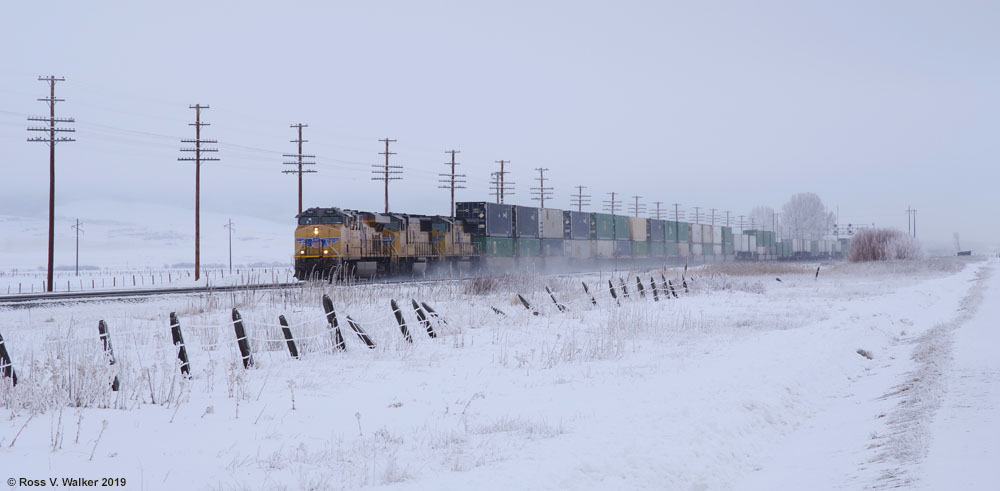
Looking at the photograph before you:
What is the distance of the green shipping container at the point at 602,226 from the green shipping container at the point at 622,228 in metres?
0.83

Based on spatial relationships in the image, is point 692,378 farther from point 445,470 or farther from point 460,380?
point 445,470

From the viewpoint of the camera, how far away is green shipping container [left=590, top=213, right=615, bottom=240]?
54756 millimetres

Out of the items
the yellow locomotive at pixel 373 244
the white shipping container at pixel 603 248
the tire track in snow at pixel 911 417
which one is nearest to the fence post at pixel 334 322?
the tire track in snow at pixel 911 417

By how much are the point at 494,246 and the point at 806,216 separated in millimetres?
135180

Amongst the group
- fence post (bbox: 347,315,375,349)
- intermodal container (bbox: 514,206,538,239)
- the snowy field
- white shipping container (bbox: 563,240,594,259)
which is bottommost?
the snowy field

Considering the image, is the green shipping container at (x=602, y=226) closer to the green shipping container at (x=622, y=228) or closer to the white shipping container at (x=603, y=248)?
the white shipping container at (x=603, y=248)

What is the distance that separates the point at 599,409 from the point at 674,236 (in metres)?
62.6

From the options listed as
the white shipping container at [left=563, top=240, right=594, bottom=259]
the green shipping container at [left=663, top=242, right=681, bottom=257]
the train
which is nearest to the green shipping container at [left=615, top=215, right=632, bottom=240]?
the train

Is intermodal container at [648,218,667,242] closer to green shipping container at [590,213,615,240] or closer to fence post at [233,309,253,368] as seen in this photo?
green shipping container at [590,213,615,240]

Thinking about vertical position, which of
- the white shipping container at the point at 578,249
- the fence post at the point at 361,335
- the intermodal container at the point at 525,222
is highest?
the intermodal container at the point at 525,222

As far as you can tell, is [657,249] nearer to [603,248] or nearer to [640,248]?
[640,248]

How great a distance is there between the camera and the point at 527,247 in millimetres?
46812

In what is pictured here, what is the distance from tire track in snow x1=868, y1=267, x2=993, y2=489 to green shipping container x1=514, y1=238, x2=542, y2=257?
32.3 meters

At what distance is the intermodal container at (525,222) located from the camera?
1796 inches
